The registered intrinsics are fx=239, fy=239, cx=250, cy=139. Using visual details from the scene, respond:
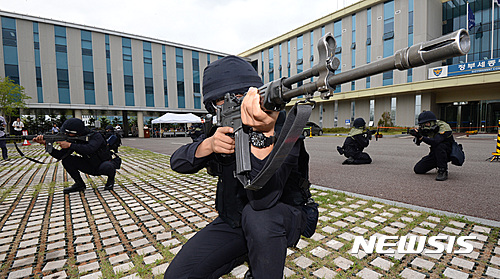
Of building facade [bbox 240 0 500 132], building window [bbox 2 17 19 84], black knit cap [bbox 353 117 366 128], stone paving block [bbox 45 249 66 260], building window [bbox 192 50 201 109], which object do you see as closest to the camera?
stone paving block [bbox 45 249 66 260]

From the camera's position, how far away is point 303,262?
7.77ft

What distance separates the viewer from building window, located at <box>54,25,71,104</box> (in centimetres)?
2811

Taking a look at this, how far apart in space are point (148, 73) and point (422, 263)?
36.4m

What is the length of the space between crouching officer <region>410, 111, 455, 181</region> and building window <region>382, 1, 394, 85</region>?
24431 mm

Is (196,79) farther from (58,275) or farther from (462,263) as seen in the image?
(462,263)

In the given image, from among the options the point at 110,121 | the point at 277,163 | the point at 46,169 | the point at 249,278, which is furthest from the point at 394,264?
the point at 110,121

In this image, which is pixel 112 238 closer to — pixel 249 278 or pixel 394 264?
pixel 249 278

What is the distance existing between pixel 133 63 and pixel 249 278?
36.1 metres

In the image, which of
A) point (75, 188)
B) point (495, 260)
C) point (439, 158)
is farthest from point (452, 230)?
point (75, 188)

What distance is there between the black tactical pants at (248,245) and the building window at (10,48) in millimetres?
35429

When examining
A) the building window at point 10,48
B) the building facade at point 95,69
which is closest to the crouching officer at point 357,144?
the building facade at point 95,69

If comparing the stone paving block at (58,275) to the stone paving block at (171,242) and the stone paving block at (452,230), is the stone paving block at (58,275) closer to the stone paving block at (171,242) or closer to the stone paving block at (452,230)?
the stone paving block at (171,242)

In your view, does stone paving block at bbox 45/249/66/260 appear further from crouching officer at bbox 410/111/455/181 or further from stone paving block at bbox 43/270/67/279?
crouching officer at bbox 410/111/455/181

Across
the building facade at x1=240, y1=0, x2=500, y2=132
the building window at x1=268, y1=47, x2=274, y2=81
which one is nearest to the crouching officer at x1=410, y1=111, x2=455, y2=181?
the building facade at x1=240, y1=0, x2=500, y2=132
